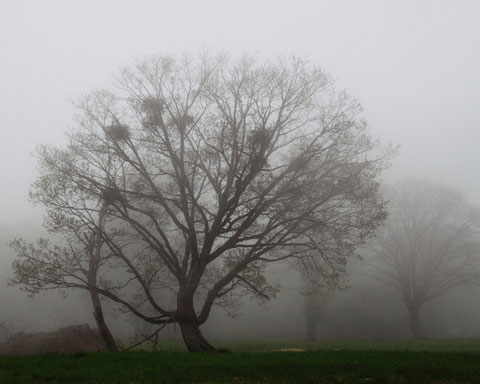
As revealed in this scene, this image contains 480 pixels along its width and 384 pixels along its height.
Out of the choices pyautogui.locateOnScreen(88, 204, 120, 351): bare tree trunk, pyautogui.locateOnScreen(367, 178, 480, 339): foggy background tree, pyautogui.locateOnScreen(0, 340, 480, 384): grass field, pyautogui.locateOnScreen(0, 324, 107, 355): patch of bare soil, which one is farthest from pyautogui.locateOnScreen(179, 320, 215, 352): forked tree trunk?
pyautogui.locateOnScreen(367, 178, 480, 339): foggy background tree

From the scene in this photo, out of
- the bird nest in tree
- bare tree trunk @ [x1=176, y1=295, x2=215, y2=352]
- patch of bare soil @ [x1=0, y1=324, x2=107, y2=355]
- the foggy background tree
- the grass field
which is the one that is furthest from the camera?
the foggy background tree

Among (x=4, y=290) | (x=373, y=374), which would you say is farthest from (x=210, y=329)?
(x=373, y=374)

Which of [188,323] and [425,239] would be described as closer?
[188,323]

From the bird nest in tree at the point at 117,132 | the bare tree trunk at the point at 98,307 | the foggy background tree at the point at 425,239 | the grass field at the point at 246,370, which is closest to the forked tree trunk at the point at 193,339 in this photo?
the bare tree trunk at the point at 98,307

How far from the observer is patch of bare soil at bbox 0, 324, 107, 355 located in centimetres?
2303

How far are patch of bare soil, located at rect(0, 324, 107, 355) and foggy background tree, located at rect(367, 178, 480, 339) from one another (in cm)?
2528

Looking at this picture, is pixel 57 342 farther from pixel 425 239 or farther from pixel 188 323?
pixel 425 239

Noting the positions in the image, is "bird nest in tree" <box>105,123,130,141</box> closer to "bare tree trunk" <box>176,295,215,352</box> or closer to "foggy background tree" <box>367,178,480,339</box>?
"bare tree trunk" <box>176,295,215,352</box>

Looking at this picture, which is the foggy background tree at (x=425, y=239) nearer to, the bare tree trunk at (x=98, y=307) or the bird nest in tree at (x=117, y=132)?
the bare tree trunk at (x=98, y=307)

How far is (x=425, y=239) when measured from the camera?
136 ft

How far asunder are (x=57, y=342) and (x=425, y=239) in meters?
33.1

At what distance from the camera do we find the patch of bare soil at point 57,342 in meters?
23.0

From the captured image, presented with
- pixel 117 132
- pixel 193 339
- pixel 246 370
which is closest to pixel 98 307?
pixel 193 339

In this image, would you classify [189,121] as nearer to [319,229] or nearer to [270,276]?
[319,229]
